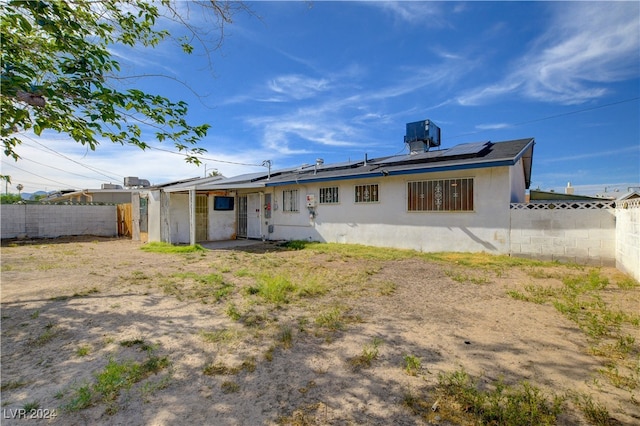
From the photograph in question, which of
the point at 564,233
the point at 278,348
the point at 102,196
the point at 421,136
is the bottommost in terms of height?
the point at 278,348

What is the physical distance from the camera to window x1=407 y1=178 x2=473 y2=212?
8.88 m

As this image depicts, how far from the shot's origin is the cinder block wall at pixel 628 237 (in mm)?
5496

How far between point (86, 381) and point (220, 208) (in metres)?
12.3

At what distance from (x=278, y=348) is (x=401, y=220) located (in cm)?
790

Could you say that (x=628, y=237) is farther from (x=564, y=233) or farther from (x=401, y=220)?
(x=401, y=220)

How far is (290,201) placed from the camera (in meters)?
13.5

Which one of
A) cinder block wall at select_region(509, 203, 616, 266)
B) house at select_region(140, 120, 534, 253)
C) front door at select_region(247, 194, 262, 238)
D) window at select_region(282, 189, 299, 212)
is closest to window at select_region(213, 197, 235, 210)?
house at select_region(140, 120, 534, 253)

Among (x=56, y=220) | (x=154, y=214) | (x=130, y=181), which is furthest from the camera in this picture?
(x=130, y=181)

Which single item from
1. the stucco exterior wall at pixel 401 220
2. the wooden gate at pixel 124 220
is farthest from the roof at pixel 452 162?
the wooden gate at pixel 124 220

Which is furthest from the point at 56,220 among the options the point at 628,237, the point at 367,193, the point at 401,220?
the point at 628,237

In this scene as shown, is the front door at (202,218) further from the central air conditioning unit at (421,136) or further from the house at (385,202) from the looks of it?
the central air conditioning unit at (421,136)

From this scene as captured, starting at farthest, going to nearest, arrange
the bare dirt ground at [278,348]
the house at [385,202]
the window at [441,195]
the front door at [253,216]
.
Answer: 1. the front door at [253,216]
2. the window at [441,195]
3. the house at [385,202]
4. the bare dirt ground at [278,348]

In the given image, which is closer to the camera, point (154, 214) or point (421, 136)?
point (154, 214)

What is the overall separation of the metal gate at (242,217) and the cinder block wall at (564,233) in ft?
37.2
